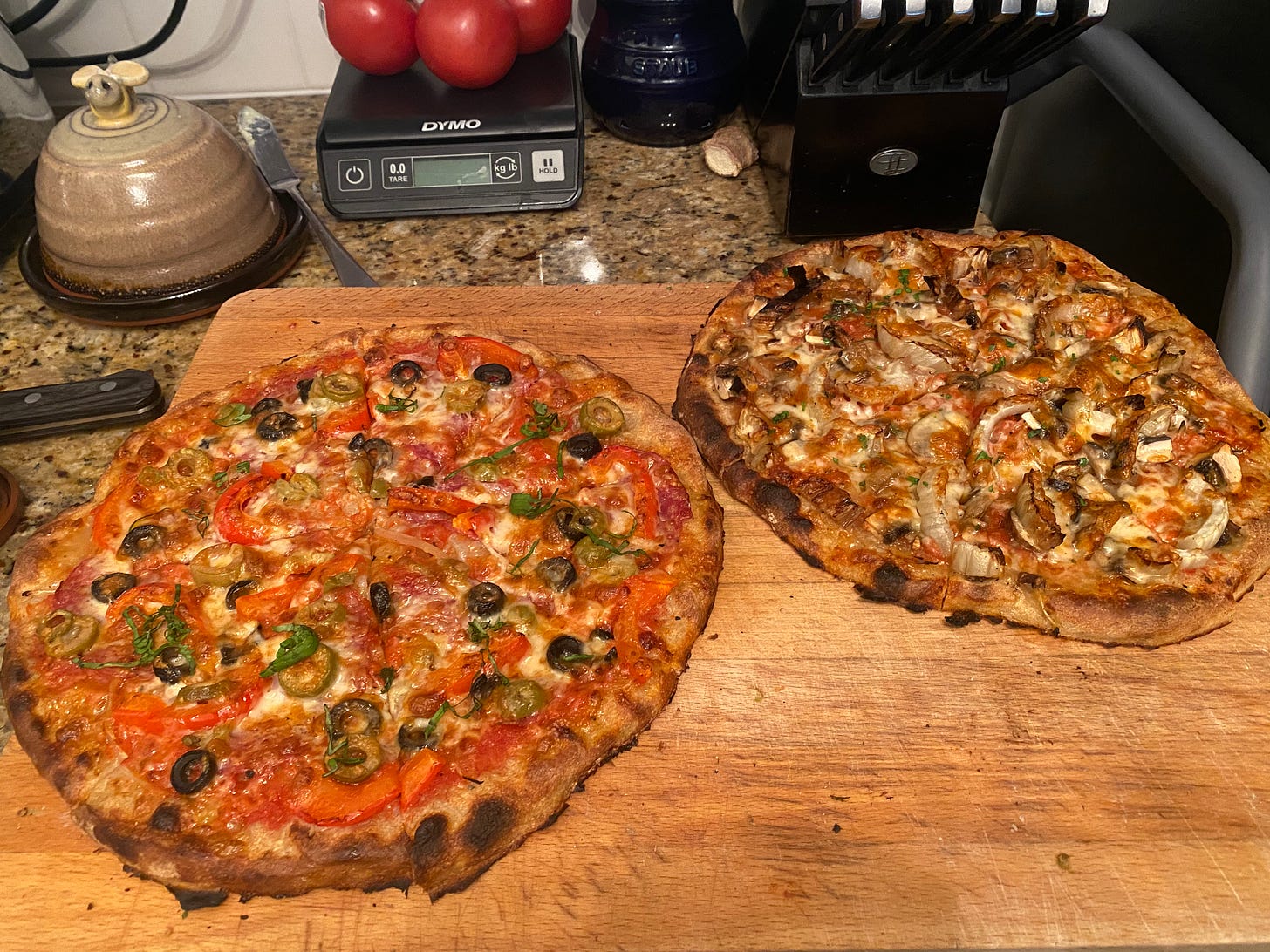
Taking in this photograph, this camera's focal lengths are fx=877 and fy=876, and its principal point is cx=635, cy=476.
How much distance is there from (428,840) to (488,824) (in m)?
0.12

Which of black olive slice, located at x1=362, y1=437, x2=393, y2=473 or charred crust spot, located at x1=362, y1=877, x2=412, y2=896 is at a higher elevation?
black olive slice, located at x1=362, y1=437, x2=393, y2=473

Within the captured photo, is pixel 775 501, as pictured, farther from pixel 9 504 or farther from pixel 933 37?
pixel 9 504

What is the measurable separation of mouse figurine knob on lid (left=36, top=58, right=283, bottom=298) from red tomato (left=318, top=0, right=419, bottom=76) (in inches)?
28.9

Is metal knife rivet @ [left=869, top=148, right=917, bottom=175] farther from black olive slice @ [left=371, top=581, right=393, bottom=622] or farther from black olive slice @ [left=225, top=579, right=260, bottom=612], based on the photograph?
black olive slice @ [left=225, top=579, right=260, bottom=612]

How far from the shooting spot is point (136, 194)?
2812mm

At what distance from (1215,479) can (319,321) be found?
2735 millimetres

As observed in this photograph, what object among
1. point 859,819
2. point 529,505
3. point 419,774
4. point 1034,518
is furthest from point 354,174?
point 859,819

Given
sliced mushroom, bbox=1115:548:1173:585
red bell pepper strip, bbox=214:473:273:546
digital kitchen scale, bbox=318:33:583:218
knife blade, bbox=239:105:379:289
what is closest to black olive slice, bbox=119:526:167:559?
red bell pepper strip, bbox=214:473:273:546

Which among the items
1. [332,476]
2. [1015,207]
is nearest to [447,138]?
[332,476]

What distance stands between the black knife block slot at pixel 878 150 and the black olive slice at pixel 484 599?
191cm

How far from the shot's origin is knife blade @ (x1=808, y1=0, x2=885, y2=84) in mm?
2445

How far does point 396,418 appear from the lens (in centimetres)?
260

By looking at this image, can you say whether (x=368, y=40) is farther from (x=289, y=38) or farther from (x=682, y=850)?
(x=682, y=850)

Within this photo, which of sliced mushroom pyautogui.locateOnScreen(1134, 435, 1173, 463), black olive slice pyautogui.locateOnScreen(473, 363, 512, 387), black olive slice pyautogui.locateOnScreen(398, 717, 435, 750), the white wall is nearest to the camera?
black olive slice pyautogui.locateOnScreen(398, 717, 435, 750)
